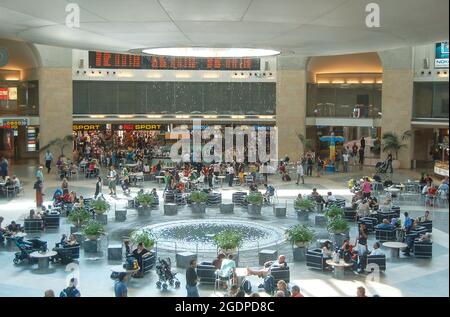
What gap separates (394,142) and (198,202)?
18.5m

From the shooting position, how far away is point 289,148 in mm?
41625

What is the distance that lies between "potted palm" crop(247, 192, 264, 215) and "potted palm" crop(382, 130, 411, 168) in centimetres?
1730

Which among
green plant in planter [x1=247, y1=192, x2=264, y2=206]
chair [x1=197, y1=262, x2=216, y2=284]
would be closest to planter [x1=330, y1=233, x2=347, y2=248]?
green plant in planter [x1=247, y1=192, x2=264, y2=206]

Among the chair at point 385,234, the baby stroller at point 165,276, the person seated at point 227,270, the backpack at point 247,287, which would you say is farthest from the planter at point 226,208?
the backpack at point 247,287

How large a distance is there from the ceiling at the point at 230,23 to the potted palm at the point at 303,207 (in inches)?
215

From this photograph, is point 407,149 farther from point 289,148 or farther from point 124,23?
point 124,23

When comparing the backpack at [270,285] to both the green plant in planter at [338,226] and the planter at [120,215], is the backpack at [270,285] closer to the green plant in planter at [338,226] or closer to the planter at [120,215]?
the green plant in planter at [338,226]

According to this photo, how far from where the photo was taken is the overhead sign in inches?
1453

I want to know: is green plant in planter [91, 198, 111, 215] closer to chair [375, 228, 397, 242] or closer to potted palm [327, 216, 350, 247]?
potted palm [327, 216, 350, 247]

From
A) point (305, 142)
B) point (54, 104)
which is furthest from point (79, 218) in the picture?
point (305, 142)

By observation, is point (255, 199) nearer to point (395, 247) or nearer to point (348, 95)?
point (395, 247)

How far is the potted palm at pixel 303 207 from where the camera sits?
2262 cm
